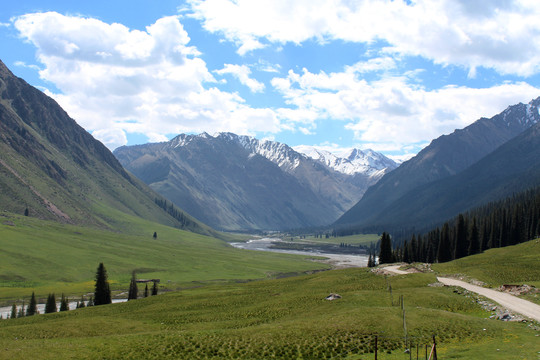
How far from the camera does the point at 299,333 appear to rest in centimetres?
3766

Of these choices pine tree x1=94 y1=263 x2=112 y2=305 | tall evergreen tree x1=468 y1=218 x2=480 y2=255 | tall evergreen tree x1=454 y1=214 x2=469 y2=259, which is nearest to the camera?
pine tree x1=94 y1=263 x2=112 y2=305

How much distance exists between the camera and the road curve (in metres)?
44.7

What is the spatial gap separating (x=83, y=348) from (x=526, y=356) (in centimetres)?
3565

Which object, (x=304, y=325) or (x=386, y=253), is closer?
(x=304, y=325)

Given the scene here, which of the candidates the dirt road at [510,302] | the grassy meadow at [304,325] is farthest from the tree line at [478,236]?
the dirt road at [510,302]

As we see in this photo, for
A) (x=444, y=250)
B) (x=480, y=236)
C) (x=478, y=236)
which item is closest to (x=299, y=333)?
(x=444, y=250)

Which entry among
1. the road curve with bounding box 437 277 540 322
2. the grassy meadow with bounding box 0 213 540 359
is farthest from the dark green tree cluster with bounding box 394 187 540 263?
the road curve with bounding box 437 277 540 322

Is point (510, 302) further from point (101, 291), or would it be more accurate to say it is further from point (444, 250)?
point (101, 291)

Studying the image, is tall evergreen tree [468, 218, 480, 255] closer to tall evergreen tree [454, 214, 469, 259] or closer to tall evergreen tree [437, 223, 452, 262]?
tall evergreen tree [454, 214, 469, 259]

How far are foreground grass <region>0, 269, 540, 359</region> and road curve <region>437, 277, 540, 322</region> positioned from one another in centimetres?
367

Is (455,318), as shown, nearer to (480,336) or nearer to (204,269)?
(480,336)

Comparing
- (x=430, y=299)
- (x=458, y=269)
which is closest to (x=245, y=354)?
(x=430, y=299)

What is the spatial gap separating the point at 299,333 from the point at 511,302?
31.1 meters

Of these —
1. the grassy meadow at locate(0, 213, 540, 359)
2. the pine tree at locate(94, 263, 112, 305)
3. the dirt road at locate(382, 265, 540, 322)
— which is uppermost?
the dirt road at locate(382, 265, 540, 322)
